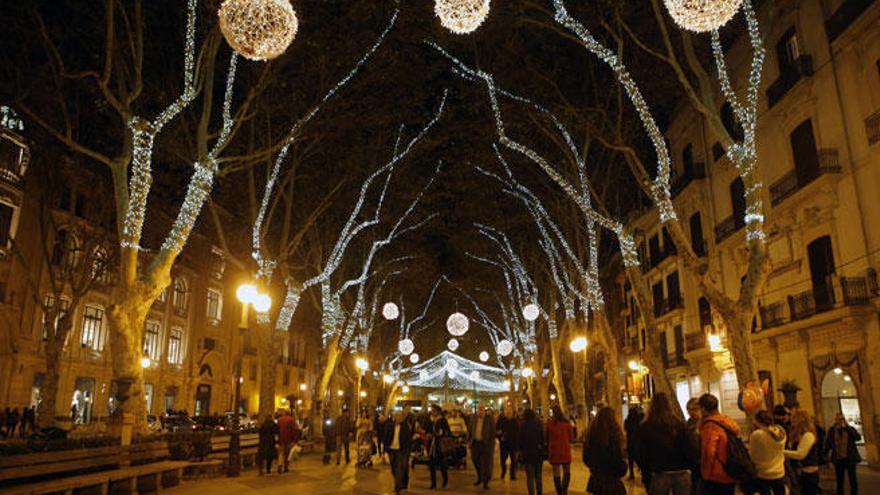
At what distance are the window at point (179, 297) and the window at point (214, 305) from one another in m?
3.30

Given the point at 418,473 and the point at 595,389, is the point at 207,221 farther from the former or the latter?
the point at 595,389

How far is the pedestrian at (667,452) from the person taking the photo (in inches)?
245

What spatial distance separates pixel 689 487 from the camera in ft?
20.5

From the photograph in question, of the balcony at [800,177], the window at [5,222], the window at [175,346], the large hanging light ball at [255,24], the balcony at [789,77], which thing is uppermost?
the balcony at [789,77]

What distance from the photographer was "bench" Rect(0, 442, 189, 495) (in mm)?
9329

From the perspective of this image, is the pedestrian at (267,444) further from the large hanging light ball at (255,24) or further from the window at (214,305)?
the window at (214,305)

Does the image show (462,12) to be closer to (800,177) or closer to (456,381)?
(800,177)

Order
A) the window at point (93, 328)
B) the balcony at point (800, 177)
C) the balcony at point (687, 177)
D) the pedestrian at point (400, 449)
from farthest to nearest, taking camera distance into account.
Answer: the window at point (93, 328) < the balcony at point (687, 177) < the balcony at point (800, 177) < the pedestrian at point (400, 449)

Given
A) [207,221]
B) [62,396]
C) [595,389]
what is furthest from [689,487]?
[595,389]

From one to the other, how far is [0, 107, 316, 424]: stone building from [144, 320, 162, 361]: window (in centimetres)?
5

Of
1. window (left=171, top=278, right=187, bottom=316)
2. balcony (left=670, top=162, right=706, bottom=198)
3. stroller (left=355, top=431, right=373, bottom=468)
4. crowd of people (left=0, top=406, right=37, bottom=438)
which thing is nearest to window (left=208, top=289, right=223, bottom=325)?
window (left=171, top=278, right=187, bottom=316)

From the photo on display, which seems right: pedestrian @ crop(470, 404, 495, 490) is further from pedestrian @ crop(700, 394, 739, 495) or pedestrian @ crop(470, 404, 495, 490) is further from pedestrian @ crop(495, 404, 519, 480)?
pedestrian @ crop(700, 394, 739, 495)

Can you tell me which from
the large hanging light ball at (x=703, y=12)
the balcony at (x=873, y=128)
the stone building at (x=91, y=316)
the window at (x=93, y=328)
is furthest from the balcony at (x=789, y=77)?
the window at (x=93, y=328)

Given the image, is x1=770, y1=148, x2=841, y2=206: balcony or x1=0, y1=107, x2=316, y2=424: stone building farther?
x1=0, y1=107, x2=316, y2=424: stone building
